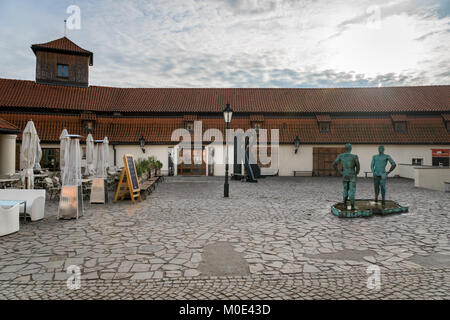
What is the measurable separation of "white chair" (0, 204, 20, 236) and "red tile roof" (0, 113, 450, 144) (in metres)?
17.6

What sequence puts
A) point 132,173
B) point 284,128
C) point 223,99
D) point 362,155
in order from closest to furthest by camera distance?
point 132,173 → point 362,155 → point 284,128 → point 223,99

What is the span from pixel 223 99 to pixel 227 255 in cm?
2399

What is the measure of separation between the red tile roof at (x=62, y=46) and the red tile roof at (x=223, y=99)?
339 cm

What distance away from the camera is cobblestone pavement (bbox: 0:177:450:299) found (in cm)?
409

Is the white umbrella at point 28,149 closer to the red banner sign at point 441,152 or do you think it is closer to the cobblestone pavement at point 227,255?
the cobblestone pavement at point 227,255

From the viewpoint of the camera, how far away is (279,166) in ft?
82.0

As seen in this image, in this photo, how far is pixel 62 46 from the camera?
27.9 meters

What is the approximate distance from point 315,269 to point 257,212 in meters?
4.89

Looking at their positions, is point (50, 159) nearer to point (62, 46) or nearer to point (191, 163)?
point (191, 163)

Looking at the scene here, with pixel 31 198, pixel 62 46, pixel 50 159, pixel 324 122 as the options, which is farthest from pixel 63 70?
pixel 324 122
